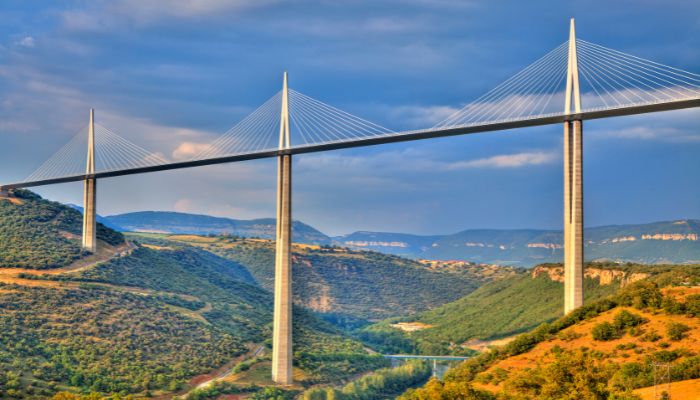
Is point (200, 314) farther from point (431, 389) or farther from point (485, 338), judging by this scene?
point (431, 389)

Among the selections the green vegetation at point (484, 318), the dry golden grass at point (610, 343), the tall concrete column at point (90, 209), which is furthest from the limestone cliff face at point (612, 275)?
the tall concrete column at point (90, 209)

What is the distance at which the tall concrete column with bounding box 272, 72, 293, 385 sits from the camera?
54.0 meters

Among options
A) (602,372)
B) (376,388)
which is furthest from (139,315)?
(602,372)

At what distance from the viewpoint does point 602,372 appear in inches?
1286

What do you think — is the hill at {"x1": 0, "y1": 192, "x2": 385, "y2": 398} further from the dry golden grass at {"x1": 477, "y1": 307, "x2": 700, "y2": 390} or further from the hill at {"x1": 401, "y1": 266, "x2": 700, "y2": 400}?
the dry golden grass at {"x1": 477, "y1": 307, "x2": 700, "y2": 390}

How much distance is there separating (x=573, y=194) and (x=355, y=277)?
8327cm

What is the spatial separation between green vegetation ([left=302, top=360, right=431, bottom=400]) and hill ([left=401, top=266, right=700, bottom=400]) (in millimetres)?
12441

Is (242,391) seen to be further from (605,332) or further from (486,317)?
(486,317)

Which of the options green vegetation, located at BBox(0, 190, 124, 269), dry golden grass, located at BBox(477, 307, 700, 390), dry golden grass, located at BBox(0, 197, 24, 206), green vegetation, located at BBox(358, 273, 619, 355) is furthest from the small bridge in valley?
dry golden grass, located at BBox(0, 197, 24, 206)

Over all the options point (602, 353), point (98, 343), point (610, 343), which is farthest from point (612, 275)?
point (98, 343)

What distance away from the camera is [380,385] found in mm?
61438

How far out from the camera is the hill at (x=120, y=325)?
162 feet

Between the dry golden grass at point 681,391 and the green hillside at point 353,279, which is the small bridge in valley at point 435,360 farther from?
the dry golden grass at point 681,391

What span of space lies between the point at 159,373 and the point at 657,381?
94.7 ft
